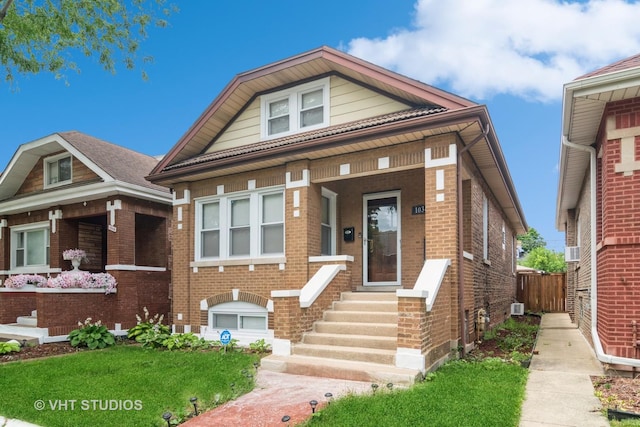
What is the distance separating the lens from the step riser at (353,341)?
24.4ft

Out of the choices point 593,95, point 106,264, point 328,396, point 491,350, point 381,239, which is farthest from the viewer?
point 106,264

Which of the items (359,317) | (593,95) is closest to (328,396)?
(359,317)

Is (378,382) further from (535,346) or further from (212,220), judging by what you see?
(212,220)

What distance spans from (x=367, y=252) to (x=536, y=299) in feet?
47.1

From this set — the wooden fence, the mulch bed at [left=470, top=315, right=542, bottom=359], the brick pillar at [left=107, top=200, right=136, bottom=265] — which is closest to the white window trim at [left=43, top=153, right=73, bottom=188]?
the brick pillar at [left=107, top=200, right=136, bottom=265]

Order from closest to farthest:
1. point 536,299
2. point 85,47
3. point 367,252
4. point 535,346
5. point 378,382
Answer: point 378,382 < point 535,346 < point 367,252 < point 85,47 < point 536,299

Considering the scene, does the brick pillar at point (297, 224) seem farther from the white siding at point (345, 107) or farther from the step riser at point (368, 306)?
the white siding at point (345, 107)

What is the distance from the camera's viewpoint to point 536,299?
21672mm

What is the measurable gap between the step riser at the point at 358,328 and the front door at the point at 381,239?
2482mm

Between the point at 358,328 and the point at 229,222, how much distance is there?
467 cm

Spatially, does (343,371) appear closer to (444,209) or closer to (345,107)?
(444,209)

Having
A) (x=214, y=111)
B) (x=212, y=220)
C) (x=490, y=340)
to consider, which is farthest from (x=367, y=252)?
(x=214, y=111)

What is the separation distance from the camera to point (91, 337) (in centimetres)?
1109

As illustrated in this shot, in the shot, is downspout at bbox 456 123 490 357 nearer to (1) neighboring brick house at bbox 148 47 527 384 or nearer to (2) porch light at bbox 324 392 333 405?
(1) neighboring brick house at bbox 148 47 527 384
